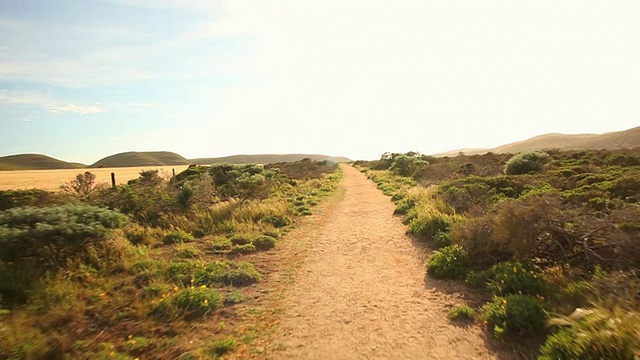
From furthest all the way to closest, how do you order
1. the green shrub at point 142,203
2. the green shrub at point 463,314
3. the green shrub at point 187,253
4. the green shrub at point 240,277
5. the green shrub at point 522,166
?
1. the green shrub at point 522,166
2. the green shrub at point 142,203
3. the green shrub at point 187,253
4. the green shrub at point 240,277
5. the green shrub at point 463,314

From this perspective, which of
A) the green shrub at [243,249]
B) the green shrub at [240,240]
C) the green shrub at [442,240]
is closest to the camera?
the green shrub at [442,240]

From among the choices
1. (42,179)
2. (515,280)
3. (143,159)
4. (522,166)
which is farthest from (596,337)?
(143,159)

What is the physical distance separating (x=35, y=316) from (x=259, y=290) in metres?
3.49

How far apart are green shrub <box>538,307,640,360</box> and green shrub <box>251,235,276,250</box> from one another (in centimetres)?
708

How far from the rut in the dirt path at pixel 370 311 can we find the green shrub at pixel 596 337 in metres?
0.80

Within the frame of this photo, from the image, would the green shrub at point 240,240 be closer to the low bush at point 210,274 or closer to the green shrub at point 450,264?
the low bush at point 210,274

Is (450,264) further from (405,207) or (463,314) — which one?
(405,207)

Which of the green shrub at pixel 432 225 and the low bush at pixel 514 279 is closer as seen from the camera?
the low bush at pixel 514 279

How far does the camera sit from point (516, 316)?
4.24m

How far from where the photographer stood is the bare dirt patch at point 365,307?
4184mm

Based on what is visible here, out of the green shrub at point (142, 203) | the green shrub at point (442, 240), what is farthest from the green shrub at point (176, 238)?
the green shrub at point (442, 240)

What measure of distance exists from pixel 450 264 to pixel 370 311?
2401 mm

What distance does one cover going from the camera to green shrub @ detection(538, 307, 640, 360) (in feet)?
9.75

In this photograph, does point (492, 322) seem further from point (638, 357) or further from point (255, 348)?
point (255, 348)
